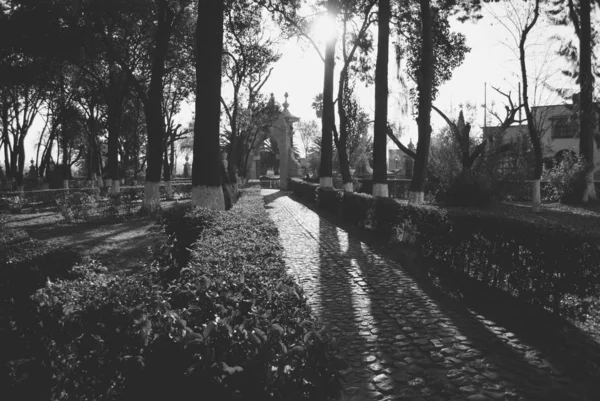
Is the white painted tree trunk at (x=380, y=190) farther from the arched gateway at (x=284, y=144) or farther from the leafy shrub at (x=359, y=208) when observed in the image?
the arched gateway at (x=284, y=144)

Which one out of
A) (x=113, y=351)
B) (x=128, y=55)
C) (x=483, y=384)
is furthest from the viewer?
(x=128, y=55)

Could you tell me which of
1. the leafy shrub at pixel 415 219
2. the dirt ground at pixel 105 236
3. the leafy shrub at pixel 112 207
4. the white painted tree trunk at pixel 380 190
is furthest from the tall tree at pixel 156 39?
the leafy shrub at pixel 415 219

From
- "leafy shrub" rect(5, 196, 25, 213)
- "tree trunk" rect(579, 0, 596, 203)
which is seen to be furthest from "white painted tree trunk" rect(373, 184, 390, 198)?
"leafy shrub" rect(5, 196, 25, 213)

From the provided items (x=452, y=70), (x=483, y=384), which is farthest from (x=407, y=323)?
(x=452, y=70)

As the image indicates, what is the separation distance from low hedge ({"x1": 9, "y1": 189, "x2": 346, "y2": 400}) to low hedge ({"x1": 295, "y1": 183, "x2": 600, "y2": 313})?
3.46 metres

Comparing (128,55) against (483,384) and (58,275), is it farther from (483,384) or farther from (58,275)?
(483,384)

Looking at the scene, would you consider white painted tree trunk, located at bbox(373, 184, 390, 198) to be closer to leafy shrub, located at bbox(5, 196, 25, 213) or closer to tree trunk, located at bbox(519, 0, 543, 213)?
tree trunk, located at bbox(519, 0, 543, 213)

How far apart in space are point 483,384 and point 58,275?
411 centimetres

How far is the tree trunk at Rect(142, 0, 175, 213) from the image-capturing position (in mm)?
17922

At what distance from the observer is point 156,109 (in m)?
18.5

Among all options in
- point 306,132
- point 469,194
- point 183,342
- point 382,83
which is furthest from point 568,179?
point 306,132

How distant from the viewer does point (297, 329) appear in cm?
251

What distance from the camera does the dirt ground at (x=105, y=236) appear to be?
9629mm

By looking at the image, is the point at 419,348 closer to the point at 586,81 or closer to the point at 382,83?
the point at 382,83
